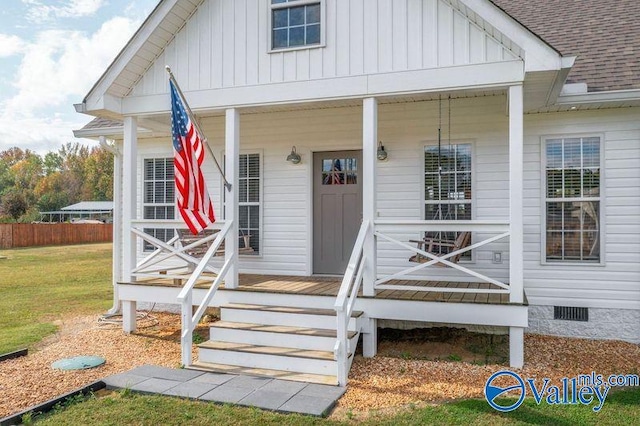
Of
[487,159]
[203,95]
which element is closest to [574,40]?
[487,159]

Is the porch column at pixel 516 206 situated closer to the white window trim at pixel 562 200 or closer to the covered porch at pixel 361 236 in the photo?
the covered porch at pixel 361 236

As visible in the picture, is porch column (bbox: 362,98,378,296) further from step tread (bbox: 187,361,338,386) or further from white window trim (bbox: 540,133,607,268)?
white window trim (bbox: 540,133,607,268)

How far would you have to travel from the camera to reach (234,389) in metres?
4.51

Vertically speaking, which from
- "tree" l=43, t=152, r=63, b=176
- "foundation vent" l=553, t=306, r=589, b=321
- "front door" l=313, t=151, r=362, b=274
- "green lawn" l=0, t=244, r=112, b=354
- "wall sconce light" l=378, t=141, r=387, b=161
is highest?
"tree" l=43, t=152, r=63, b=176

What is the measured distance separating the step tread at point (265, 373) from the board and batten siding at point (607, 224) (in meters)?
3.58

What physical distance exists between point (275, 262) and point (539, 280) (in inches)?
157

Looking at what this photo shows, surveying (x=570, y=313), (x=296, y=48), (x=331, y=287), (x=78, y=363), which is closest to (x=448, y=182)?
(x=331, y=287)

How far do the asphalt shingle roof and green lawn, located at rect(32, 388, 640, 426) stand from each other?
4.21 meters

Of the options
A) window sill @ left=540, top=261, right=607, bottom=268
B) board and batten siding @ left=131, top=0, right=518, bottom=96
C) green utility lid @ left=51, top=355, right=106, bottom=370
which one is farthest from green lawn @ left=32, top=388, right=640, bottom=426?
board and batten siding @ left=131, top=0, right=518, bottom=96

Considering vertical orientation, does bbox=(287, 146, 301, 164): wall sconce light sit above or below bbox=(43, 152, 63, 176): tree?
below

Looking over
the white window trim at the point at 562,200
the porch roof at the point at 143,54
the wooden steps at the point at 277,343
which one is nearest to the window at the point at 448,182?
the white window trim at the point at 562,200

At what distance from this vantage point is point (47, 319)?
816 cm

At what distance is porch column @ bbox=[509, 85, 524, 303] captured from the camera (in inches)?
206

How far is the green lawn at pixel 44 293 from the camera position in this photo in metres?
7.26
